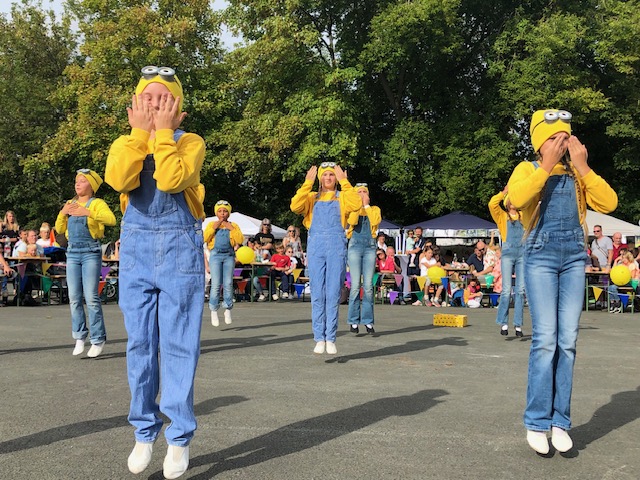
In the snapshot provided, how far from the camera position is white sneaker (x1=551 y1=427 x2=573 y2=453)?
185 inches

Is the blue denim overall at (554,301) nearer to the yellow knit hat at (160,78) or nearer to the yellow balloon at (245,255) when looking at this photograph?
the yellow knit hat at (160,78)

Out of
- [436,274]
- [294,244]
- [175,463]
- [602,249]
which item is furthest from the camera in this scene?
[294,244]

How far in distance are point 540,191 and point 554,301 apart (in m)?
0.69

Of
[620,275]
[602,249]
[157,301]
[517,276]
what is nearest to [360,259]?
[517,276]

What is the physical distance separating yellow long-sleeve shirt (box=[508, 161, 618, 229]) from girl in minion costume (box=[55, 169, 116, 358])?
5.32 meters

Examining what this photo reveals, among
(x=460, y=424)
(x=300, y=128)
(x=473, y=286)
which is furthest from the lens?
(x=300, y=128)

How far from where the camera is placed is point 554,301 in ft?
15.9

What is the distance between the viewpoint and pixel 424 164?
32500 millimetres

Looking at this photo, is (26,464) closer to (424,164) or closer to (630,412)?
(630,412)

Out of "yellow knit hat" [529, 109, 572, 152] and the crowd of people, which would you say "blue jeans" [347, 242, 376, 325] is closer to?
the crowd of people

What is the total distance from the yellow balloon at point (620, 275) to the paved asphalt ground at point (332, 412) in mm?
7696

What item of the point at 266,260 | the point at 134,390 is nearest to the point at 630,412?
the point at 134,390

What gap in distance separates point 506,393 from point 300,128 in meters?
25.0

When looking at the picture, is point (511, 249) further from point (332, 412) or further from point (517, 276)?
point (332, 412)
